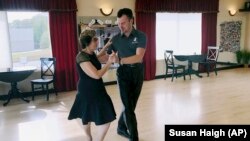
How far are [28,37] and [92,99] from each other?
12.3 feet

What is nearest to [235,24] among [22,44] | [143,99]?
[143,99]

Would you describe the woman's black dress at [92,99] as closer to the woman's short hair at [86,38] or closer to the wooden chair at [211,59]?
the woman's short hair at [86,38]

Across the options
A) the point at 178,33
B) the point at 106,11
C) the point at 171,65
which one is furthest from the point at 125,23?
the point at 178,33

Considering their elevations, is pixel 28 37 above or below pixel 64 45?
above

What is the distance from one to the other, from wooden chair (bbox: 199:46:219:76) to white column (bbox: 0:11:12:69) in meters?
5.24

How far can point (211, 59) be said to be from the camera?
818 cm

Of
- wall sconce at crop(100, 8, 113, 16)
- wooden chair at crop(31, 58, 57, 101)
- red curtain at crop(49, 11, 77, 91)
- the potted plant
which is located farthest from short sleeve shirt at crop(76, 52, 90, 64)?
the potted plant

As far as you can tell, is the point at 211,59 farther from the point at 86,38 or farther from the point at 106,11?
the point at 86,38

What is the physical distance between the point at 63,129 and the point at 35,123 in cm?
57

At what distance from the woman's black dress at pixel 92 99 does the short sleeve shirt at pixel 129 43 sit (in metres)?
0.42

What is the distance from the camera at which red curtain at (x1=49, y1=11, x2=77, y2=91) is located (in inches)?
227

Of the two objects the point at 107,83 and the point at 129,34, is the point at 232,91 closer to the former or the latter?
the point at 107,83

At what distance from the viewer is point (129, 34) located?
2.89 m

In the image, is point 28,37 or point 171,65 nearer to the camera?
point 28,37
